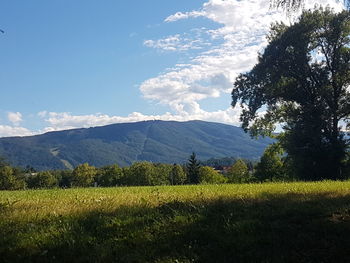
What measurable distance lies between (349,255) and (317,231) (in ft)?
2.89

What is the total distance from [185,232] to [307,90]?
33.4 metres

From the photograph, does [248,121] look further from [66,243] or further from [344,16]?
[66,243]

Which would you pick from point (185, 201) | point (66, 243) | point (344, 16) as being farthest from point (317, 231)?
point (344, 16)

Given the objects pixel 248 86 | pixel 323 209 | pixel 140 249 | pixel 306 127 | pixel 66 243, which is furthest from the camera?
pixel 248 86

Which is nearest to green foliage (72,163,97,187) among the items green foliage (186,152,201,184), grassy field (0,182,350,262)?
green foliage (186,152,201,184)

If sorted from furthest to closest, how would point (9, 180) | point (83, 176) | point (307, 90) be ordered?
point (83, 176)
point (9, 180)
point (307, 90)

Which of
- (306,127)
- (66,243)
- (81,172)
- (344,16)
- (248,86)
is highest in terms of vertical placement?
(344,16)

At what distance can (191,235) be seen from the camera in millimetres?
6863

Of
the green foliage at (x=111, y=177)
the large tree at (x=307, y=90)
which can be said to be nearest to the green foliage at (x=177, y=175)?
the green foliage at (x=111, y=177)

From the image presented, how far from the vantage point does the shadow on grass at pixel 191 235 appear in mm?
6148

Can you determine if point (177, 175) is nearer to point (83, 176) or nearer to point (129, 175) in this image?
point (129, 175)

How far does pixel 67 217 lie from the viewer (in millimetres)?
8391

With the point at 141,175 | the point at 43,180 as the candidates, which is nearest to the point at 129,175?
the point at 141,175

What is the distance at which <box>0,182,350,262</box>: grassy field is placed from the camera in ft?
20.3
